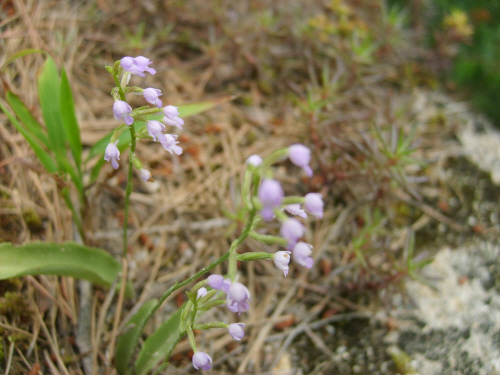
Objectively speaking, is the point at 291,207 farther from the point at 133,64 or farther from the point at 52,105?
the point at 52,105

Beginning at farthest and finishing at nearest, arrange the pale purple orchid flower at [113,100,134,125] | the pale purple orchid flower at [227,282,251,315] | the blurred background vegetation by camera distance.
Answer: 1. the blurred background vegetation
2. the pale purple orchid flower at [113,100,134,125]
3. the pale purple orchid flower at [227,282,251,315]

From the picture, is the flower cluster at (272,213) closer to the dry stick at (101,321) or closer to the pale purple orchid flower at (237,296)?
the pale purple orchid flower at (237,296)

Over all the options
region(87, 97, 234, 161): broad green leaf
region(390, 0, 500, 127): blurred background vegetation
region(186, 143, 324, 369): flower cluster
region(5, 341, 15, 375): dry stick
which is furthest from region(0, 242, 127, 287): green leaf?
region(390, 0, 500, 127): blurred background vegetation

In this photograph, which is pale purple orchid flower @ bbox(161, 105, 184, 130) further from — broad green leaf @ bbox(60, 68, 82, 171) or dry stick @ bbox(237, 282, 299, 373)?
dry stick @ bbox(237, 282, 299, 373)

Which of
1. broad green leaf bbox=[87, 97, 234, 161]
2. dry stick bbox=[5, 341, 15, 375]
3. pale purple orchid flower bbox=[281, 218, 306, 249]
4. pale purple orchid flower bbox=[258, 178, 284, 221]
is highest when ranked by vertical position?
pale purple orchid flower bbox=[258, 178, 284, 221]

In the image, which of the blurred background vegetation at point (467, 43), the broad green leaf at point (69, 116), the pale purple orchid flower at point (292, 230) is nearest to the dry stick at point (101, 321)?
the broad green leaf at point (69, 116)

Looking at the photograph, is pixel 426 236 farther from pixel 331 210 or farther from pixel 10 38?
pixel 10 38

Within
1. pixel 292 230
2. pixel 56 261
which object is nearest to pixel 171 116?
pixel 292 230
